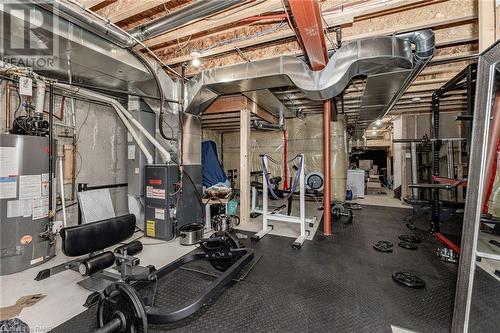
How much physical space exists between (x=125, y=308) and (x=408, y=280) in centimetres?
249

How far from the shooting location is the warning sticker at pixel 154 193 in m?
3.35

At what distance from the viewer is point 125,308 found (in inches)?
55.1

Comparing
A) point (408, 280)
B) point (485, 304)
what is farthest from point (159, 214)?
point (485, 304)

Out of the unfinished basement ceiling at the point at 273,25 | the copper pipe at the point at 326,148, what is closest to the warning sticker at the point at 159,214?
the unfinished basement ceiling at the point at 273,25

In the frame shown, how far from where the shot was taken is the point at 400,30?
2361 millimetres

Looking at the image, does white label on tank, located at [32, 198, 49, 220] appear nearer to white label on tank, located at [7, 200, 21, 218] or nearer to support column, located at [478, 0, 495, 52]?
white label on tank, located at [7, 200, 21, 218]

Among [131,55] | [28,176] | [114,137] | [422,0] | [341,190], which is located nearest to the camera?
[422,0]

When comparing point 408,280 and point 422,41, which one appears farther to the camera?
point 422,41

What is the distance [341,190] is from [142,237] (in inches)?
198

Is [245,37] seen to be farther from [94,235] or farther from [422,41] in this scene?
[94,235]

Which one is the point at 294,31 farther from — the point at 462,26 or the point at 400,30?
→ the point at 462,26

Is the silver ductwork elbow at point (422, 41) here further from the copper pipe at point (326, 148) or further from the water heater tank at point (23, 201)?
the water heater tank at point (23, 201)

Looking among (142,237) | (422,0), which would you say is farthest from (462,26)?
(142,237)

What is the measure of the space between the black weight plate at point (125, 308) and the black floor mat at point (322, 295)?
9.5 inches
